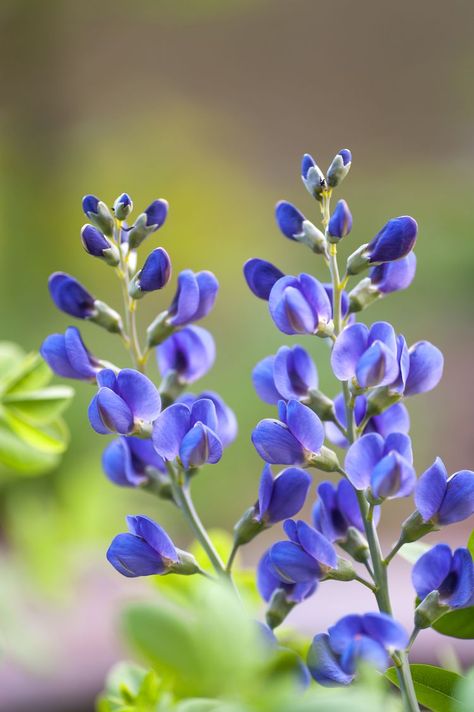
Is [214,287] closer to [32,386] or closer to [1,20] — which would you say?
[32,386]

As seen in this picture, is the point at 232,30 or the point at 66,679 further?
the point at 232,30

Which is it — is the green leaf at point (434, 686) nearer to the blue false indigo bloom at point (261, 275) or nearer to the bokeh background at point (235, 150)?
the blue false indigo bloom at point (261, 275)

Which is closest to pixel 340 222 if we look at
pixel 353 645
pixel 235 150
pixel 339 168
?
pixel 339 168

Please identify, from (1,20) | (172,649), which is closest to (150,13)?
(1,20)

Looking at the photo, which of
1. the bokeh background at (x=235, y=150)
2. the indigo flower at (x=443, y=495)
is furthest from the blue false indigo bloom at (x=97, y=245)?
the bokeh background at (x=235, y=150)

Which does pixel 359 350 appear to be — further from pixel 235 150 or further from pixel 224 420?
pixel 235 150
